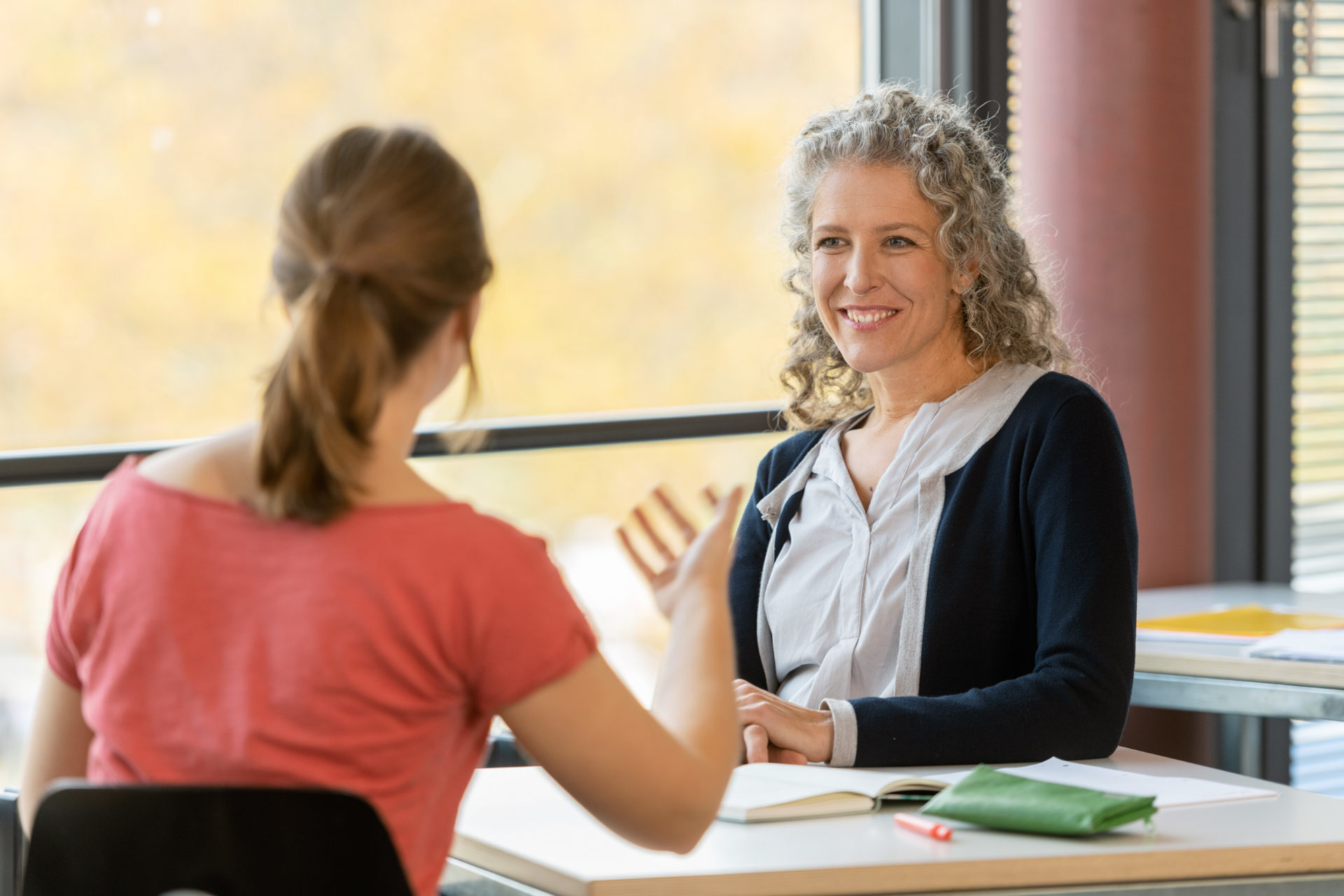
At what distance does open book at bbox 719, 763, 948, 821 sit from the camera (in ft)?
4.77

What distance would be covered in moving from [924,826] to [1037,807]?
0.11 m

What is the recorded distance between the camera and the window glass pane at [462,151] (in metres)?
2.78

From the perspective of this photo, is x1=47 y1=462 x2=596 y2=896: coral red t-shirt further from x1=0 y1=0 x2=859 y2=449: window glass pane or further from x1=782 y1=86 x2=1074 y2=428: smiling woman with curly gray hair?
x1=0 y1=0 x2=859 y2=449: window glass pane

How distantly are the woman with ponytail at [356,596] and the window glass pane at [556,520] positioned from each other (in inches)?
66.5

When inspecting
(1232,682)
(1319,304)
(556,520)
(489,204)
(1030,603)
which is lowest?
(1232,682)

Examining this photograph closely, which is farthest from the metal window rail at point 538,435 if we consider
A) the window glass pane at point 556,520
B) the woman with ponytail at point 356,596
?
the woman with ponytail at point 356,596

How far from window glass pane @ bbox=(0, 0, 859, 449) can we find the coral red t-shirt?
4.82 feet

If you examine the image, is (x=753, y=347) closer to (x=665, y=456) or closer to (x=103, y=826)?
(x=665, y=456)

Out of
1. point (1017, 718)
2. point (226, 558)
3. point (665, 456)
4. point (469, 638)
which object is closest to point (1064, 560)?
point (1017, 718)

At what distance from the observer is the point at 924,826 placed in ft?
4.59

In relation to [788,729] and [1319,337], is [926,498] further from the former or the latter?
[1319,337]

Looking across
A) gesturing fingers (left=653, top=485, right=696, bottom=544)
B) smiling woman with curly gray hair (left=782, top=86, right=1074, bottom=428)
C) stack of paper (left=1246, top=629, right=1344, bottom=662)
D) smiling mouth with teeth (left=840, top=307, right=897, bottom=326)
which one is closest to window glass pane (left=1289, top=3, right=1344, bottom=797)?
stack of paper (left=1246, top=629, right=1344, bottom=662)

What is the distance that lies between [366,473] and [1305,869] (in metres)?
0.95

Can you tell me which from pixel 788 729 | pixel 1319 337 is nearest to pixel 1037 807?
pixel 788 729
